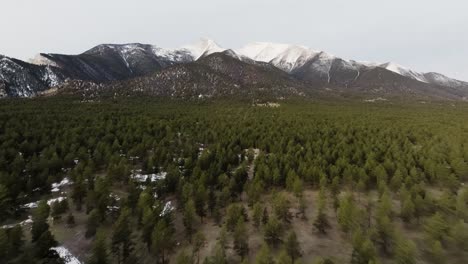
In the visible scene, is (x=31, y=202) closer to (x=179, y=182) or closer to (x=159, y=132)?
(x=179, y=182)

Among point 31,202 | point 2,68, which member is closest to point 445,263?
point 31,202

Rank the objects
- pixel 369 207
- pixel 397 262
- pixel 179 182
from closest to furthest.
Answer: pixel 397 262 → pixel 369 207 → pixel 179 182

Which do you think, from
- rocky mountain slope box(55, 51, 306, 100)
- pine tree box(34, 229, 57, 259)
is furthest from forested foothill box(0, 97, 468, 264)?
rocky mountain slope box(55, 51, 306, 100)

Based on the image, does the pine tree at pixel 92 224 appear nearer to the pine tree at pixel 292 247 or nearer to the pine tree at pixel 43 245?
the pine tree at pixel 43 245

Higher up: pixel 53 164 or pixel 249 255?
pixel 53 164

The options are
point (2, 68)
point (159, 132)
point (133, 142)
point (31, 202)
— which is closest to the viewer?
point (31, 202)

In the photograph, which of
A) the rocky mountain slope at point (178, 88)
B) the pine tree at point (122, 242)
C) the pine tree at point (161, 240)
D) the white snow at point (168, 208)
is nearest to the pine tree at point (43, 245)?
the pine tree at point (122, 242)

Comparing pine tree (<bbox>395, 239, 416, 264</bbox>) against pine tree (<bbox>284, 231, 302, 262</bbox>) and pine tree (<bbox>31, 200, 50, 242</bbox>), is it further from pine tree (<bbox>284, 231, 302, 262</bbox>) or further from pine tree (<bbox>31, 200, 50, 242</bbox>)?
pine tree (<bbox>31, 200, 50, 242</bbox>)

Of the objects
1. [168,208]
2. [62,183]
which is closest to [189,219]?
[168,208]
